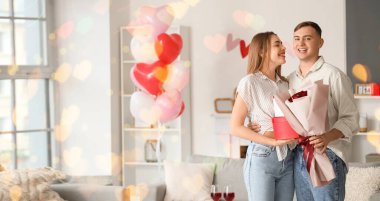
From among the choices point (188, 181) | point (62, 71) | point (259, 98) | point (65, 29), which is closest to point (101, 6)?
point (65, 29)

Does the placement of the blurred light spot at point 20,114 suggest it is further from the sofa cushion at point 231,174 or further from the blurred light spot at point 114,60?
the sofa cushion at point 231,174

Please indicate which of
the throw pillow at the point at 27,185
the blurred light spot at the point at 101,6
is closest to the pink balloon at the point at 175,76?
the blurred light spot at the point at 101,6

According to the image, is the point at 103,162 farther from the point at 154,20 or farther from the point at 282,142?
the point at 282,142

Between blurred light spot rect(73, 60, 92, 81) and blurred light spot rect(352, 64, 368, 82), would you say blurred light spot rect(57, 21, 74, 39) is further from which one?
blurred light spot rect(352, 64, 368, 82)

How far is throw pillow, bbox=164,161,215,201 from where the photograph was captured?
5.28m

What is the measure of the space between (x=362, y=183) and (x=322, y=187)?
7.91 ft

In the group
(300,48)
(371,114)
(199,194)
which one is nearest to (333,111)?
(300,48)

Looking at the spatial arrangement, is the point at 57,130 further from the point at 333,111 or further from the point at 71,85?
the point at 333,111

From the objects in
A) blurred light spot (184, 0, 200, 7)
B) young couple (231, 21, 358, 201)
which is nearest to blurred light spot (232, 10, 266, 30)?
blurred light spot (184, 0, 200, 7)

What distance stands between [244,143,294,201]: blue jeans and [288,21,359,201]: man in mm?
35

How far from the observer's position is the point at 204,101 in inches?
258

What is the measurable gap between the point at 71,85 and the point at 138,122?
2.29ft

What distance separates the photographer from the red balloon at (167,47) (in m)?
5.74

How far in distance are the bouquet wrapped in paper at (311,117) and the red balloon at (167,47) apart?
3.19 m
